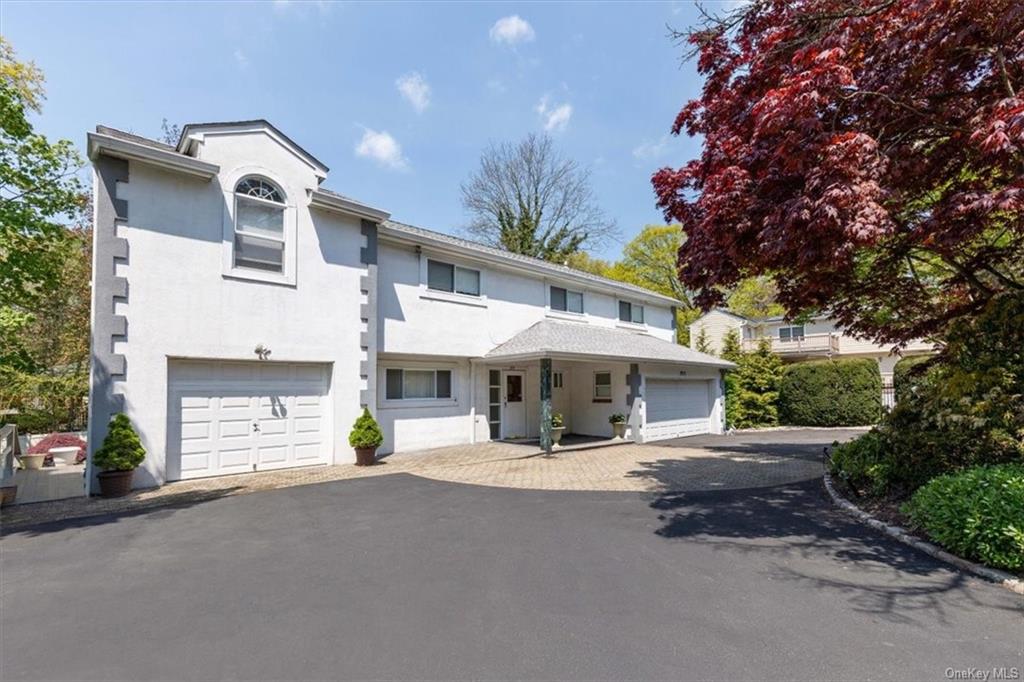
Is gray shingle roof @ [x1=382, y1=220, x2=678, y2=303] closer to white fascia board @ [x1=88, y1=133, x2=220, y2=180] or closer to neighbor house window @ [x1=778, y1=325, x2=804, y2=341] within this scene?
white fascia board @ [x1=88, y1=133, x2=220, y2=180]

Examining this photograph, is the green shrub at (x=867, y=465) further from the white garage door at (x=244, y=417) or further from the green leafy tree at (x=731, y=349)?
the green leafy tree at (x=731, y=349)

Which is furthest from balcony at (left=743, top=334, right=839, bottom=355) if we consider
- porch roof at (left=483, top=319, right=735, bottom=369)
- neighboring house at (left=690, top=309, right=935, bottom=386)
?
porch roof at (left=483, top=319, right=735, bottom=369)

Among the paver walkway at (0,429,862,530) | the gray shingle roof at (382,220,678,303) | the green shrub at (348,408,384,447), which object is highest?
the gray shingle roof at (382,220,678,303)

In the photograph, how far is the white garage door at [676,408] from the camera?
668 inches

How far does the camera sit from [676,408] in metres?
18.2

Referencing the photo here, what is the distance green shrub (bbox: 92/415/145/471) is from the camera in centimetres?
877

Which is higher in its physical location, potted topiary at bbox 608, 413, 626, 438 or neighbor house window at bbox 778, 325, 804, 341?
neighbor house window at bbox 778, 325, 804, 341

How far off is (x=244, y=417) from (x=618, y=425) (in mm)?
10879

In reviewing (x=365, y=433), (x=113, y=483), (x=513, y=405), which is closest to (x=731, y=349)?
(x=513, y=405)

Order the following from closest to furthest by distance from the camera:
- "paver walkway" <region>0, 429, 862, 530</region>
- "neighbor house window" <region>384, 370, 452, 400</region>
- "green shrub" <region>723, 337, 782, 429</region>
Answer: "paver walkway" <region>0, 429, 862, 530</region>
"neighbor house window" <region>384, 370, 452, 400</region>
"green shrub" <region>723, 337, 782, 429</region>

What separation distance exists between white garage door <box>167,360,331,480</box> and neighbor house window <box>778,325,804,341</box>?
102ft

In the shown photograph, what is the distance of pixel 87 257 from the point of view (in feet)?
58.0

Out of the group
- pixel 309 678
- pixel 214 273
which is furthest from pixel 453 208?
pixel 309 678

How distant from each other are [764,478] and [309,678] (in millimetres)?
9450
